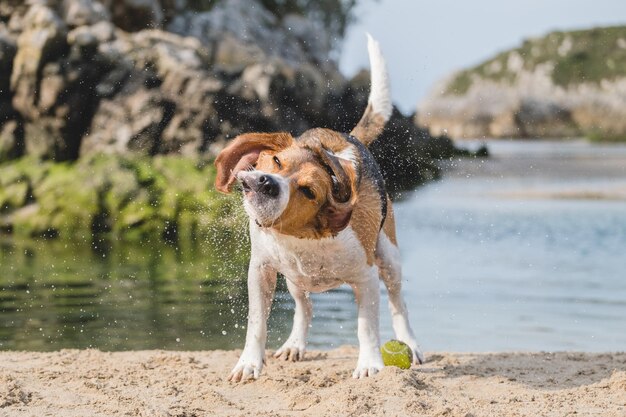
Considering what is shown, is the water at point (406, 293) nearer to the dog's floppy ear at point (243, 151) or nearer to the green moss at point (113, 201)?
the green moss at point (113, 201)

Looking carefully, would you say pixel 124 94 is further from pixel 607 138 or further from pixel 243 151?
pixel 607 138

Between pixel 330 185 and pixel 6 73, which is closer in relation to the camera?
pixel 330 185

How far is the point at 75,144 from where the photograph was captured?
2391 centimetres

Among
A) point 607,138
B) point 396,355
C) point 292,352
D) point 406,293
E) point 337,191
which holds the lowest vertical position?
point 607,138

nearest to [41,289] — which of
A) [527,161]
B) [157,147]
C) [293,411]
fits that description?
[293,411]

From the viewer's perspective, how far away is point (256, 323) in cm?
655

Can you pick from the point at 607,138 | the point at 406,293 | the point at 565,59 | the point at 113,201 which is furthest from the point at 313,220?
the point at 565,59

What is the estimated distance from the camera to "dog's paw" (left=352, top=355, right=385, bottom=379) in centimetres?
640

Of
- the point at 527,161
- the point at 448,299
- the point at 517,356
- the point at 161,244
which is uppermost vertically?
the point at 517,356

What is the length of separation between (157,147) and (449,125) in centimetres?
9264

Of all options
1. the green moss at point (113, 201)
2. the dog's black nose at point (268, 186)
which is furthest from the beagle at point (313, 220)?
the green moss at point (113, 201)

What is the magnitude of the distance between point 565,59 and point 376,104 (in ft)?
390

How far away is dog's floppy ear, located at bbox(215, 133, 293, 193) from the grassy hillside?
363 ft

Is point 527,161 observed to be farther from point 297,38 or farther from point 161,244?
point 161,244
